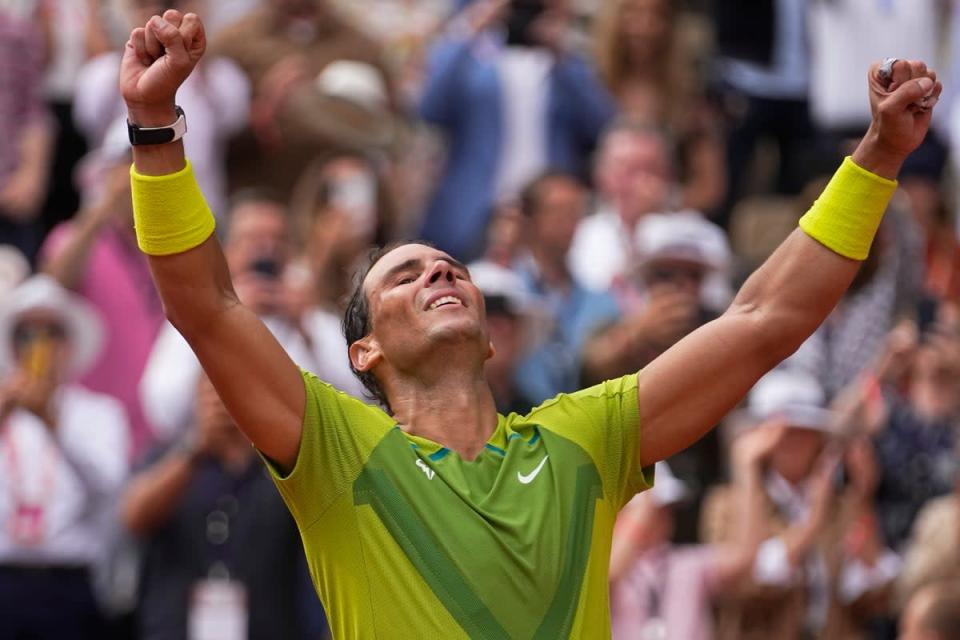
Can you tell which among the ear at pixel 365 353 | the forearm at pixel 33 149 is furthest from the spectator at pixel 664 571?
the forearm at pixel 33 149

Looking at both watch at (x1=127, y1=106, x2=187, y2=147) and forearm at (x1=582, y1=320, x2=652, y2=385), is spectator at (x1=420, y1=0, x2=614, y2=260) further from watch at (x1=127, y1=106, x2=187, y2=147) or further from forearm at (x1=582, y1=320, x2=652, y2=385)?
watch at (x1=127, y1=106, x2=187, y2=147)

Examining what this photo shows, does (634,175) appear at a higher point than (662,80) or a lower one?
lower

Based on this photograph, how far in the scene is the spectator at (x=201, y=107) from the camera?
1023cm

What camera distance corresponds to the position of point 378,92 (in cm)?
1094

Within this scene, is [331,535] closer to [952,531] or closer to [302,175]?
[952,531]

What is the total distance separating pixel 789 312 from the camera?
182 inches

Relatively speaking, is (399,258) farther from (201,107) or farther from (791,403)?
(201,107)

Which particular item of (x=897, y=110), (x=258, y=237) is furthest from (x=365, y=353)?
(x=258, y=237)

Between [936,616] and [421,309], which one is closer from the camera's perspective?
[421,309]

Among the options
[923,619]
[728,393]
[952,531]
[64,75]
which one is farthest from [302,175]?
[728,393]

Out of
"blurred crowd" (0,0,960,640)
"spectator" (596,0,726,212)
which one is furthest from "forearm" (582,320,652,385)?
"spectator" (596,0,726,212)

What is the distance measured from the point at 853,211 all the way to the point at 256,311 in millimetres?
4145

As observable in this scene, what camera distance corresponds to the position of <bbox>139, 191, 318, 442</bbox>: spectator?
8445mm

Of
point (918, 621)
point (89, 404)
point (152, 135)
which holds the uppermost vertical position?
point (152, 135)
